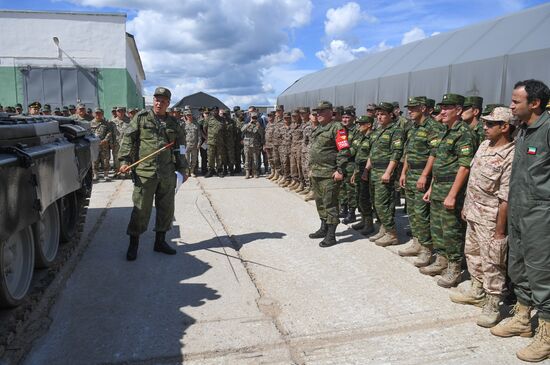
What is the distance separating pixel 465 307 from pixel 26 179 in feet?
12.6

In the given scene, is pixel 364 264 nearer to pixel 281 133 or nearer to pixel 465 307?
pixel 465 307

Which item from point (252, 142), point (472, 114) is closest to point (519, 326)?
point (472, 114)

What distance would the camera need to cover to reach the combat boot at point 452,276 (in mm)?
4438

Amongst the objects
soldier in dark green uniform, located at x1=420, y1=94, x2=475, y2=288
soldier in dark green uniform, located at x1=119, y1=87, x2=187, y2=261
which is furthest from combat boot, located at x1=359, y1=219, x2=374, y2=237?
soldier in dark green uniform, located at x1=119, y1=87, x2=187, y2=261

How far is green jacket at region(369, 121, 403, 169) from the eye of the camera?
561 cm

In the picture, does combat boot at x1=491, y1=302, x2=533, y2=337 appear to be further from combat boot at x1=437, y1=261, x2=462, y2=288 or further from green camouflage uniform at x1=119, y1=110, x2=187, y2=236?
green camouflage uniform at x1=119, y1=110, x2=187, y2=236

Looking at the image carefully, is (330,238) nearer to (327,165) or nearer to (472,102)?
(327,165)

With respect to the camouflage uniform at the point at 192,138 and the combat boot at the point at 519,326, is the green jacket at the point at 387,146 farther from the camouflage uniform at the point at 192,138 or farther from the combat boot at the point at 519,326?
the camouflage uniform at the point at 192,138

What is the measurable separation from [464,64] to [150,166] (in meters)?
6.24

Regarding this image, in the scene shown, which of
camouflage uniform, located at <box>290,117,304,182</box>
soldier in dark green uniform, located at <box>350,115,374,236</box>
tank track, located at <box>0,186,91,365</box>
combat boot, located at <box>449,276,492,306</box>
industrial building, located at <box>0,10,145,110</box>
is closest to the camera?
tank track, located at <box>0,186,91,365</box>

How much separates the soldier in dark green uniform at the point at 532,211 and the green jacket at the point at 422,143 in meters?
1.48

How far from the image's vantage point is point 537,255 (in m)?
3.14

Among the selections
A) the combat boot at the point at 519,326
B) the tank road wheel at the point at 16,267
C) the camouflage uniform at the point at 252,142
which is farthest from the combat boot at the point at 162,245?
the camouflage uniform at the point at 252,142

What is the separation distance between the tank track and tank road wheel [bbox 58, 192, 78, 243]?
0.21 meters
